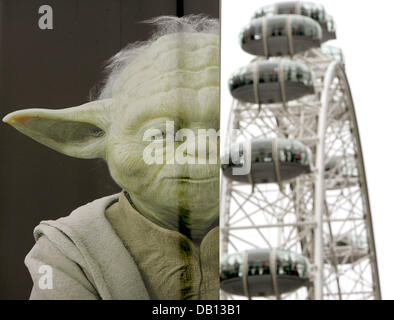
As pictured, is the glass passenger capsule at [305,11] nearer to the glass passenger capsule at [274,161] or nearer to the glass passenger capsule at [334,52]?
the glass passenger capsule at [274,161]

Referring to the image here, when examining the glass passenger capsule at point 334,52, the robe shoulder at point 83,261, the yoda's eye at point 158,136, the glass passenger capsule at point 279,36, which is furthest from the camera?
the glass passenger capsule at point 334,52

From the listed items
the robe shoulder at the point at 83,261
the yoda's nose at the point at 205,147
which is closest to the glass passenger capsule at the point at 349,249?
the yoda's nose at the point at 205,147

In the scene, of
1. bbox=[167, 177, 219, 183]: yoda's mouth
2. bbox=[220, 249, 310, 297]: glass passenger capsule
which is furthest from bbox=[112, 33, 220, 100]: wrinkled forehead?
bbox=[220, 249, 310, 297]: glass passenger capsule

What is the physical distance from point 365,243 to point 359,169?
2.82m

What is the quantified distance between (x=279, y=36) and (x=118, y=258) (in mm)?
11656

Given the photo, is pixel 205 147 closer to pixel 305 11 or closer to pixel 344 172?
pixel 305 11

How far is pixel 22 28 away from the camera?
563 cm

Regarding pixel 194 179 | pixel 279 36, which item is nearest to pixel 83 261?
pixel 194 179

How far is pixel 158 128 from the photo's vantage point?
559 cm

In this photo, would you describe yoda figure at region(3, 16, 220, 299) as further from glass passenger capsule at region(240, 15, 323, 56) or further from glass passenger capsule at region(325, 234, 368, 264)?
glass passenger capsule at region(325, 234, 368, 264)

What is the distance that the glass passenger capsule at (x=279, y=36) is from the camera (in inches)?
620

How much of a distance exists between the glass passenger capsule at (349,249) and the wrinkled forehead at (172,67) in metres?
17.6
